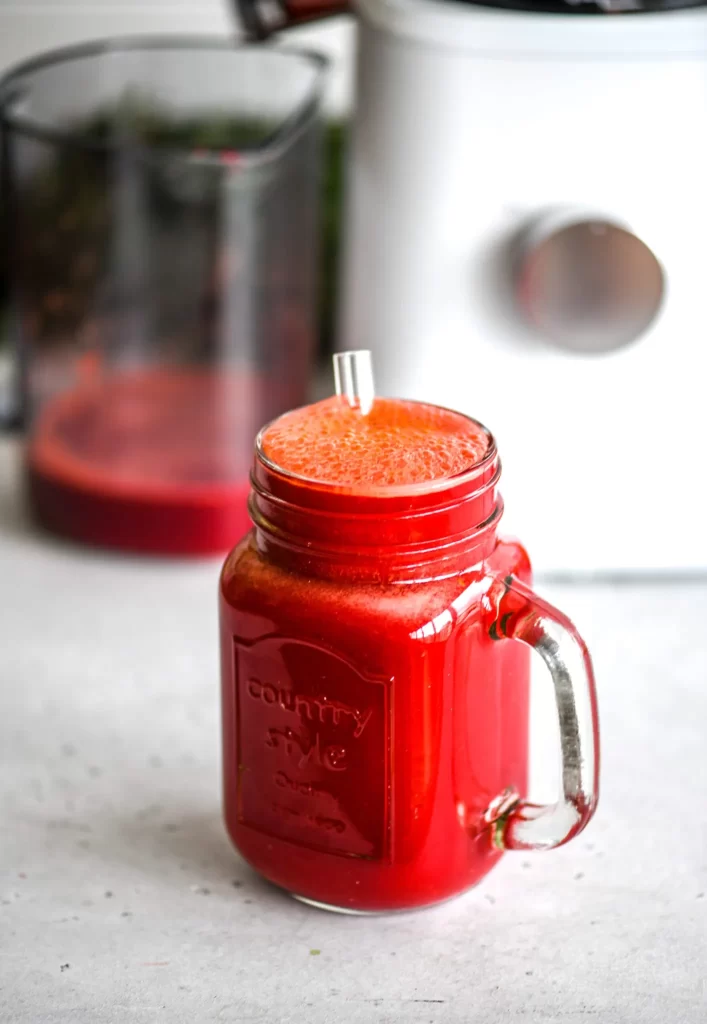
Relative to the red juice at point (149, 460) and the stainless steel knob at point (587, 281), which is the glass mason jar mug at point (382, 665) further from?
the red juice at point (149, 460)

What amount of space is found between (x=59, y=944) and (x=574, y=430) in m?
0.49

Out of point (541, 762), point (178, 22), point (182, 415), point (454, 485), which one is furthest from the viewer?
point (178, 22)

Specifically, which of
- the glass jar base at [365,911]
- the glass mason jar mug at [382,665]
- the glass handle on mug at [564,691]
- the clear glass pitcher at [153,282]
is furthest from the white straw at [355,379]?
the clear glass pitcher at [153,282]

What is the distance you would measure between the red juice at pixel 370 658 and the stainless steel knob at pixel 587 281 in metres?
0.26

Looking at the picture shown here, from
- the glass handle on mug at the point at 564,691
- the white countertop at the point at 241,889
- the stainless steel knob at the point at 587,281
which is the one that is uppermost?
the stainless steel knob at the point at 587,281

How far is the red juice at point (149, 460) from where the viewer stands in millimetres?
962

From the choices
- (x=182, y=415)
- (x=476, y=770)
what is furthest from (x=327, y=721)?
(x=182, y=415)

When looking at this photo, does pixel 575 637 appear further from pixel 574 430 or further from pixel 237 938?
pixel 574 430

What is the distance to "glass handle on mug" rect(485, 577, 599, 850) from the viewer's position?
55 centimetres

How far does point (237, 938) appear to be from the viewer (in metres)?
0.59

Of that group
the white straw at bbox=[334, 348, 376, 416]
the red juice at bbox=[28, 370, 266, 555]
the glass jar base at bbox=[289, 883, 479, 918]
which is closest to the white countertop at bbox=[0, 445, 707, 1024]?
the glass jar base at bbox=[289, 883, 479, 918]

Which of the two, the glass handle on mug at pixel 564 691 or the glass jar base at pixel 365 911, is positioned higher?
the glass handle on mug at pixel 564 691

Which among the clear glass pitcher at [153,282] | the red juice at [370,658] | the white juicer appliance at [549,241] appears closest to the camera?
the red juice at [370,658]

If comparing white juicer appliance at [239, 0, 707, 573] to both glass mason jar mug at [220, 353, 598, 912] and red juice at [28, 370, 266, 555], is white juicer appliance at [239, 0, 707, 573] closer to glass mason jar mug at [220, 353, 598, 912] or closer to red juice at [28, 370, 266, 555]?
red juice at [28, 370, 266, 555]
